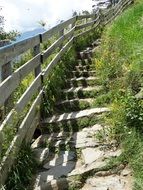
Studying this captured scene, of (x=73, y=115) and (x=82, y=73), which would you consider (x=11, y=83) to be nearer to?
(x=73, y=115)

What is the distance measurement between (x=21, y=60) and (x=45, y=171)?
5.28 m

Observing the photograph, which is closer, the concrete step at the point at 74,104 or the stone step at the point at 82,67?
the concrete step at the point at 74,104

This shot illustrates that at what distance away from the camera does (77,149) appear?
23.7ft

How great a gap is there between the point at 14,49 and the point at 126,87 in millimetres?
→ 2936

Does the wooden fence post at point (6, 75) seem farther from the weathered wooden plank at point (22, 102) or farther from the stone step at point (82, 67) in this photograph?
the stone step at point (82, 67)

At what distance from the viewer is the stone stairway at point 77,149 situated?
604 cm

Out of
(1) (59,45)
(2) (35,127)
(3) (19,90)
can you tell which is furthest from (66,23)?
(2) (35,127)

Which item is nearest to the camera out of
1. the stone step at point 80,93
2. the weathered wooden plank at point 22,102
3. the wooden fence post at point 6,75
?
the weathered wooden plank at point 22,102

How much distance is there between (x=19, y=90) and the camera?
28.8ft

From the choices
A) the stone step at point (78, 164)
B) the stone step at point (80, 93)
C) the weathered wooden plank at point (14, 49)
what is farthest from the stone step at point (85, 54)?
the stone step at point (78, 164)

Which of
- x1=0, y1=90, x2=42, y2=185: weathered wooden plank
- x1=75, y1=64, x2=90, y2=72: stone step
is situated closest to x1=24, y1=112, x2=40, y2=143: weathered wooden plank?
x1=0, y1=90, x2=42, y2=185: weathered wooden plank

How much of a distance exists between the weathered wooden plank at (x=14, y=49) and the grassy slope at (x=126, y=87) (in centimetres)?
169

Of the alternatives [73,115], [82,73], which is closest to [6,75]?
[73,115]

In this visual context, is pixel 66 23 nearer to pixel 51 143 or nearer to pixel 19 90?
pixel 19 90
